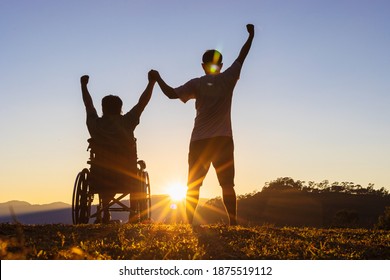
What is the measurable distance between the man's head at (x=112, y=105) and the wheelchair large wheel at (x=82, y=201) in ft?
4.26

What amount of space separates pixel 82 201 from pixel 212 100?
4093 millimetres

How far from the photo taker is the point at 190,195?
27.2 ft

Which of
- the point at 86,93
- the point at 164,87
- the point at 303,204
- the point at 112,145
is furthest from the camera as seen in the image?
the point at 303,204

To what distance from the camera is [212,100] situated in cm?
821

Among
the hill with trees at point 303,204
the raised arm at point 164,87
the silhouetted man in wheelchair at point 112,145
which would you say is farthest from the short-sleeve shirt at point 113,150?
the hill with trees at point 303,204

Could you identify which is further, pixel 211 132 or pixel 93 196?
pixel 93 196

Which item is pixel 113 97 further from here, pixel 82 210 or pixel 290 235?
pixel 290 235

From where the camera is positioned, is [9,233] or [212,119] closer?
[9,233]

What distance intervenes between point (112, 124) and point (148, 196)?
6.16ft

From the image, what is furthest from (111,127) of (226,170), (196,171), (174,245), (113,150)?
(174,245)

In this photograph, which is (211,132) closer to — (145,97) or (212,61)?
(212,61)
